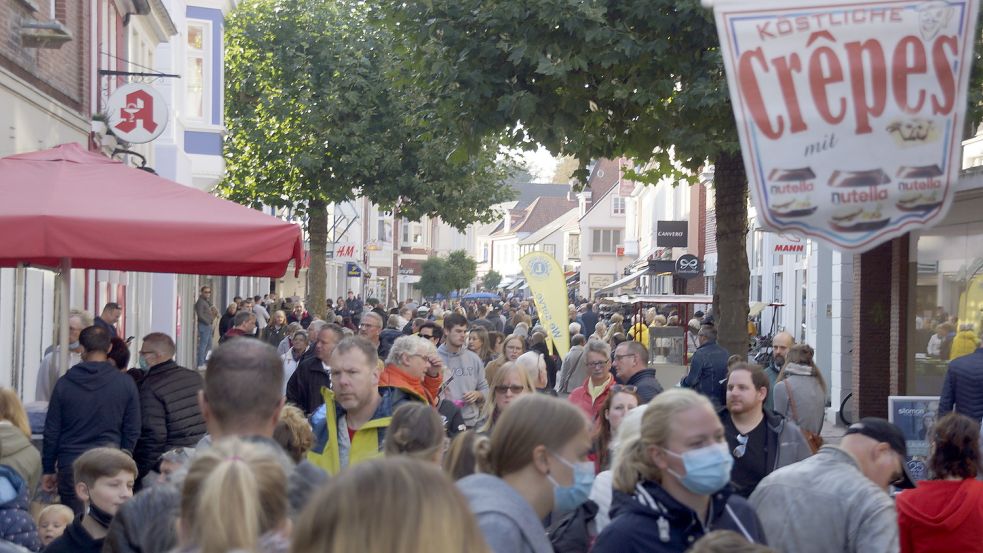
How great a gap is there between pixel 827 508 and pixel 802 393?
18.9 feet

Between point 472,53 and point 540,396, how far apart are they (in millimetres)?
9974

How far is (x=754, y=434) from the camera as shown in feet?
23.8

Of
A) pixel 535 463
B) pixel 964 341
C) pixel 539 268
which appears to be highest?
pixel 539 268

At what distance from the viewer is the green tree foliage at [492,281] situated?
124 m

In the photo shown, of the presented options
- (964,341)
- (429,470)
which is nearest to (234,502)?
(429,470)

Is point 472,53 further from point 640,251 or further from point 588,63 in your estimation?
point 640,251

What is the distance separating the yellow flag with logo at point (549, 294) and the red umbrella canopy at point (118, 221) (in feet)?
24.5

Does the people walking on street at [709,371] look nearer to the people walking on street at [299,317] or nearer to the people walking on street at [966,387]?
the people walking on street at [966,387]

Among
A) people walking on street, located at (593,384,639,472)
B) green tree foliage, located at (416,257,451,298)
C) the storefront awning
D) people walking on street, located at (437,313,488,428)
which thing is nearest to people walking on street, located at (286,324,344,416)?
people walking on street, located at (437,313,488,428)

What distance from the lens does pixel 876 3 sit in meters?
3.62

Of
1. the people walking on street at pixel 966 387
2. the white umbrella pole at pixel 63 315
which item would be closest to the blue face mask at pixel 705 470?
the white umbrella pole at pixel 63 315

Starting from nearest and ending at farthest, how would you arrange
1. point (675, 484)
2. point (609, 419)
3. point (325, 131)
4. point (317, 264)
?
point (675, 484) → point (609, 419) → point (325, 131) → point (317, 264)

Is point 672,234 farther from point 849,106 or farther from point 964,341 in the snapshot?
point 849,106

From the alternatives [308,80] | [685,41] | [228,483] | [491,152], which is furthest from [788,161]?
[308,80]
